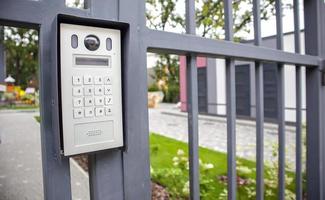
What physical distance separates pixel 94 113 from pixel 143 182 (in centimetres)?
26

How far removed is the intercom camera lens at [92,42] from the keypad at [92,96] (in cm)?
7

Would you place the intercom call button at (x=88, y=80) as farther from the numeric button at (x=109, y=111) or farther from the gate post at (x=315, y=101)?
the gate post at (x=315, y=101)

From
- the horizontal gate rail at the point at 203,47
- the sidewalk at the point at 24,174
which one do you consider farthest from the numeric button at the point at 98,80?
the sidewalk at the point at 24,174

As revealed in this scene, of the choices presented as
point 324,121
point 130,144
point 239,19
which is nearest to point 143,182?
point 130,144

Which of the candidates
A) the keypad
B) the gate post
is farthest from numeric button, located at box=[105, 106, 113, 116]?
the gate post

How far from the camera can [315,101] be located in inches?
58.9

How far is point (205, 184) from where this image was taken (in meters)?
2.39

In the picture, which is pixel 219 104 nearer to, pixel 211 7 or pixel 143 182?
pixel 211 7

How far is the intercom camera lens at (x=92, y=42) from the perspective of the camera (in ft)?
2.00

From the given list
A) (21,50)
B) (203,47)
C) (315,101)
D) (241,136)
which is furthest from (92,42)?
(241,136)

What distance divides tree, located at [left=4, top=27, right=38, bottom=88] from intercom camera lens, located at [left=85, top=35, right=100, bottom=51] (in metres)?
1.82

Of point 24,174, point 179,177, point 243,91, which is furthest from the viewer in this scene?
point 243,91

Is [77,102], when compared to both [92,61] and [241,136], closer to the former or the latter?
[92,61]

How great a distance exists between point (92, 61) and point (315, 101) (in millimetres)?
1340
